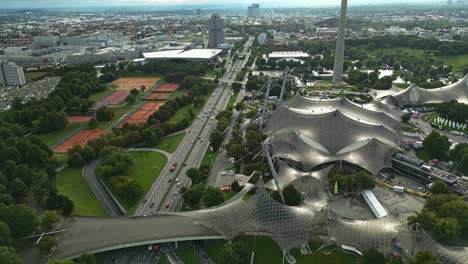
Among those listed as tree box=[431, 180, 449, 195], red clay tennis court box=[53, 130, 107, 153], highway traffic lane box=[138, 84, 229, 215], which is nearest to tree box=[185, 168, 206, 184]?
highway traffic lane box=[138, 84, 229, 215]

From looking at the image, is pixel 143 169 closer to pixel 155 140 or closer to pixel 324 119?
pixel 155 140

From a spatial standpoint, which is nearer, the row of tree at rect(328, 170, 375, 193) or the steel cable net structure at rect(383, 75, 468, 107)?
the row of tree at rect(328, 170, 375, 193)

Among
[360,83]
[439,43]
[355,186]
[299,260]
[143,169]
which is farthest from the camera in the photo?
[439,43]

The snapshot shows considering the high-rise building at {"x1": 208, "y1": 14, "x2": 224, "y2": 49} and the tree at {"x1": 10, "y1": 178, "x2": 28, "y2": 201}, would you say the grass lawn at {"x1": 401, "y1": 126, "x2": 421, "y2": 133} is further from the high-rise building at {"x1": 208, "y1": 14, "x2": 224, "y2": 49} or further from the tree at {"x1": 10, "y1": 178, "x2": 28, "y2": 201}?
the high-rise building at {"x1": 208, "y1": 14, "x2": 224, "y2": 49}

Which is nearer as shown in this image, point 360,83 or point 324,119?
point 324,119

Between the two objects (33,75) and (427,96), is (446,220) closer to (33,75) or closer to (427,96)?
(427,96)

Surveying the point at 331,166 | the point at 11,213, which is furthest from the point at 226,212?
the point at 11,213
